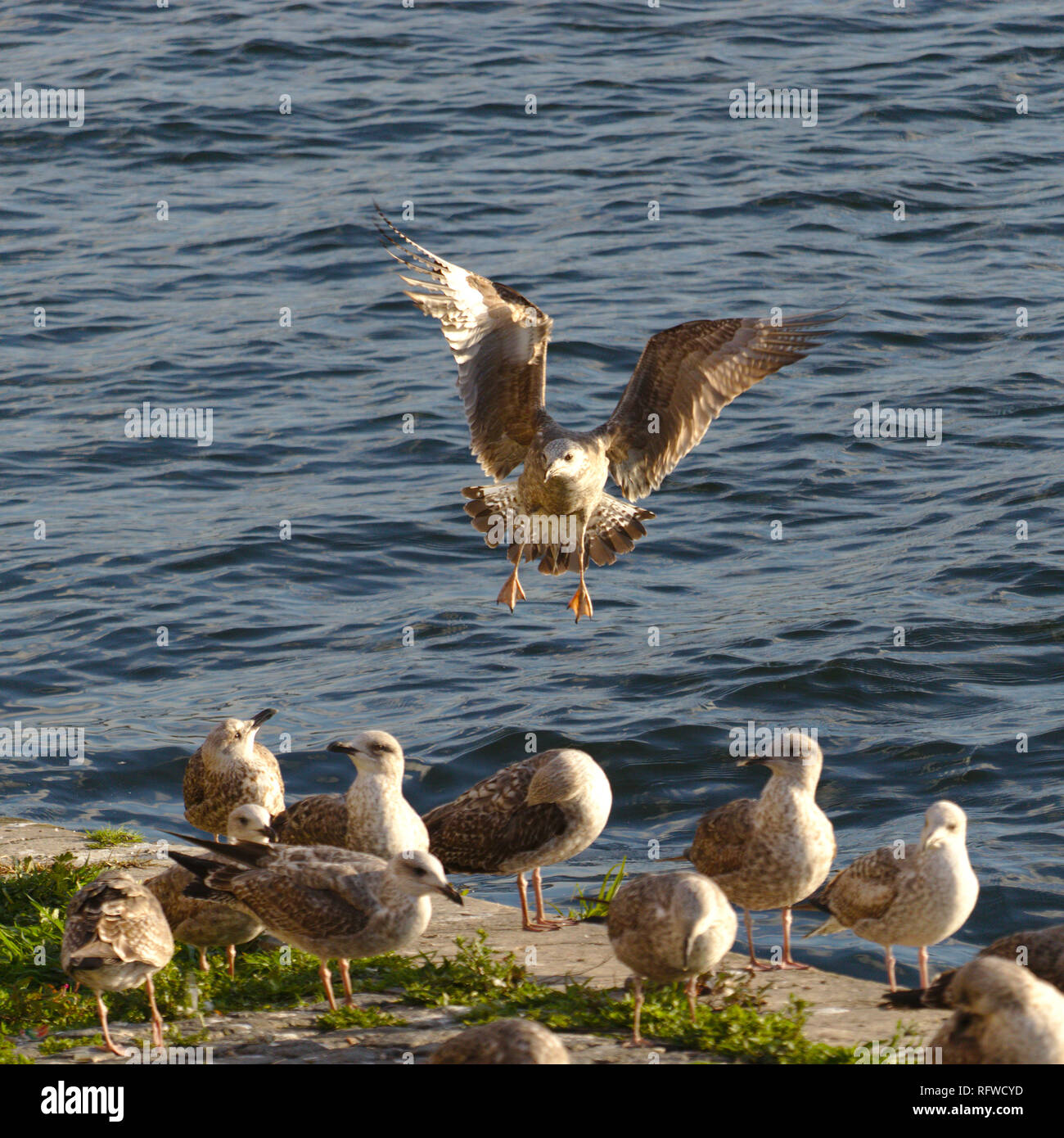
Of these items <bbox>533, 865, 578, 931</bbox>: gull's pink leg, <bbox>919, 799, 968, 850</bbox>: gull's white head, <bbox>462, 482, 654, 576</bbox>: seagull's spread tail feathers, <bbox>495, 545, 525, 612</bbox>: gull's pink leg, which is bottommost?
<bbox>533, 865, 578, 931</bbox>: gull's pink leg

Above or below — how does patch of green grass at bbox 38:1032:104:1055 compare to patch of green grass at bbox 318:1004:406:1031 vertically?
below

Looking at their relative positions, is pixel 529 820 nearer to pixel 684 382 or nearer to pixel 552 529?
pixel 552 529

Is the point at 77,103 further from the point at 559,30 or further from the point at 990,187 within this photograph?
the point at 990,187

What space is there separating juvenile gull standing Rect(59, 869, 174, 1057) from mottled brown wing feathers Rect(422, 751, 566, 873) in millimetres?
1812

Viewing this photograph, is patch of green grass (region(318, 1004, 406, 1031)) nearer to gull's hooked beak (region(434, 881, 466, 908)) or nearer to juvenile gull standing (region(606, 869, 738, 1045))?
gull's hooked beak (region(434, 881, 466, 908))

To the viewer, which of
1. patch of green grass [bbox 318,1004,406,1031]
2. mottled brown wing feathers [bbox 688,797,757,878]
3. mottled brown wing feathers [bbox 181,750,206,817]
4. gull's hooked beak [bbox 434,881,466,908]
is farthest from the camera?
mottled brown wing feathers [bbox 181,750,206,817]

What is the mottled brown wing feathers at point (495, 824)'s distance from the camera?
838cm

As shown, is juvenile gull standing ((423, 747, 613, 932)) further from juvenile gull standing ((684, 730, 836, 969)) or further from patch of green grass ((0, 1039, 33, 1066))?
patch of green grass ((0, 1039, 33, 1066))

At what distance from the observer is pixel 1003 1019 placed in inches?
230

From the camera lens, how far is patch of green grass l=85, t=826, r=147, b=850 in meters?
10.1

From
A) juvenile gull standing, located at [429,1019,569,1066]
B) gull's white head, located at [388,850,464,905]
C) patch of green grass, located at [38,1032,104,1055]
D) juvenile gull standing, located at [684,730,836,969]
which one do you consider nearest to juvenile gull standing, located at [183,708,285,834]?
patch of green grass, located at [38,1032,104,1055]

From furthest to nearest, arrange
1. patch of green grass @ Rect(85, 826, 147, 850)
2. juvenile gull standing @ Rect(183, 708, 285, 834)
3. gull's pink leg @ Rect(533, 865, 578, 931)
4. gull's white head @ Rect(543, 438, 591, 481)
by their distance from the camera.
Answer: gull's white head @ Rect(543, 438, 591, 481) < patch of green grass @ Rect(85, 826, 147, 850) < juvenile gull standing @ Rect(183, 708, 285, 834) < gull's pink leg @ Rect(533, 865, 578, 931)

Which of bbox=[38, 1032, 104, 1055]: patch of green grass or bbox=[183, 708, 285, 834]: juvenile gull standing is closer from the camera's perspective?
bbox=[38, 1032, 104, 1055]: patch of green grass

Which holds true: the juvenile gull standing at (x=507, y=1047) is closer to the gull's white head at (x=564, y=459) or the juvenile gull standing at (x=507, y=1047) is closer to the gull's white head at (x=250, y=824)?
the gull's white head at (x=250, y=824)
